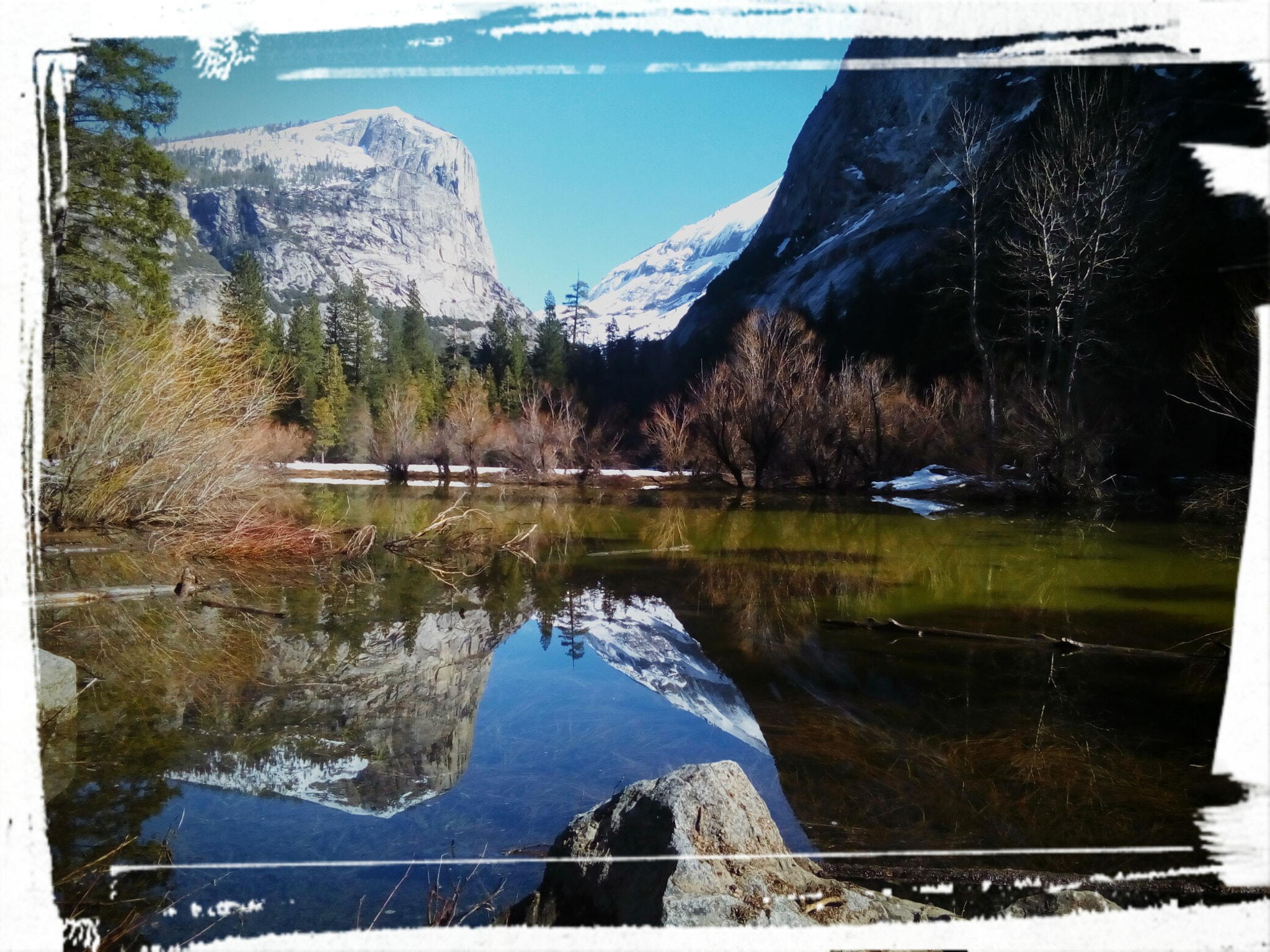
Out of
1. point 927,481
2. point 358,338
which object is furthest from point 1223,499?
point 358,338

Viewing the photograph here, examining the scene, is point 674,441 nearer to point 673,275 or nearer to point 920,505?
point 920,505

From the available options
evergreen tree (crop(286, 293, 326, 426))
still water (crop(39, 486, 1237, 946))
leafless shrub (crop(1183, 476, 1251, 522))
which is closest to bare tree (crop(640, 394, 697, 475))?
leafless shrub (crop(1183, 476, 1251, 522))

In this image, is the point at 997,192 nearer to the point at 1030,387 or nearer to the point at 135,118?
the point at 1030,387

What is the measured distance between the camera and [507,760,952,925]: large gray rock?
228 cm

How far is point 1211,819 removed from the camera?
192 centimetres

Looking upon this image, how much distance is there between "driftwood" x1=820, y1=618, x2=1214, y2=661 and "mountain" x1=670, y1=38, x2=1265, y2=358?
18281mm

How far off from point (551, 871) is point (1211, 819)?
2.18 metres

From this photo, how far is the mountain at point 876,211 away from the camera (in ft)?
131

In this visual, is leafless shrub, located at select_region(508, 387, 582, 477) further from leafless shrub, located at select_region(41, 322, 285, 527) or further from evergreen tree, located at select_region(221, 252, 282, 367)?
leafless shrub, located at select_region(41, 322, 285, 527)

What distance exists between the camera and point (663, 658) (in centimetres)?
688

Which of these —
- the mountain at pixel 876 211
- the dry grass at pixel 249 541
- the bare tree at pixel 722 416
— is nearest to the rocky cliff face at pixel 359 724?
the dry grass at pixel 249 541

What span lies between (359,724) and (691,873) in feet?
10.8

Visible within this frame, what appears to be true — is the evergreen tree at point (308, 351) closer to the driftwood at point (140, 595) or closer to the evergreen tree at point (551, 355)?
the evergreen tree at point (551, 355)

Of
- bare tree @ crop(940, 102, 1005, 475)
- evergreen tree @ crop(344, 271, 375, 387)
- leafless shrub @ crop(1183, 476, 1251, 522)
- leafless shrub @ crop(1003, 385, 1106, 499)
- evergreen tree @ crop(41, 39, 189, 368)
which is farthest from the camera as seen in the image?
evergreen tree @ crop(344, 271, 375, 387)
